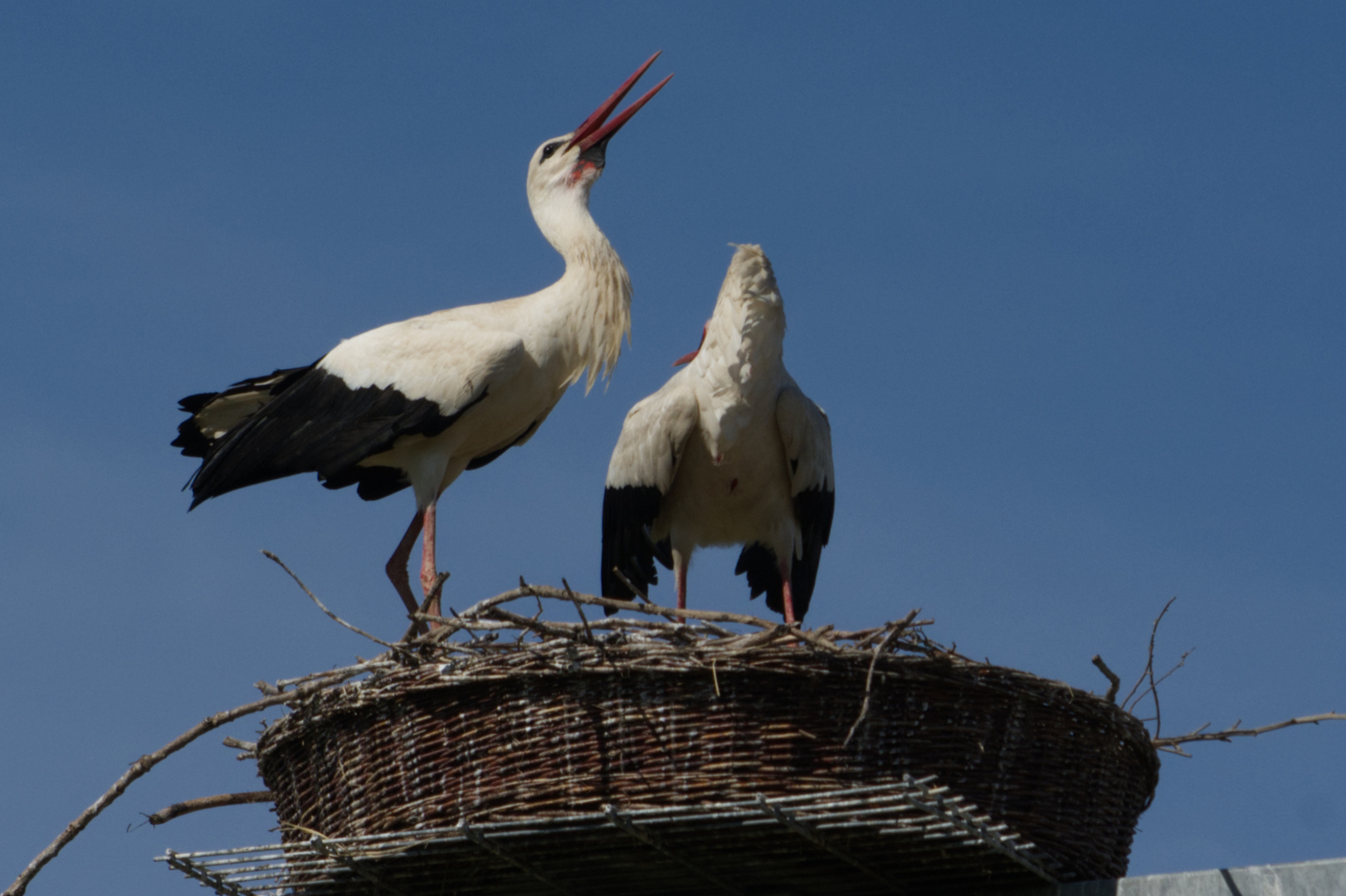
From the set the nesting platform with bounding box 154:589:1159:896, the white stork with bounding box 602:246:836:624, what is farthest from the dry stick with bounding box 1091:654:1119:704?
the white stork with bounding box 602:246:836:624

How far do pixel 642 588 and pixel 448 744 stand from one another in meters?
2.63

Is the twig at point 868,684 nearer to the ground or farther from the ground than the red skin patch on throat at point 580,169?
nearer to the ground

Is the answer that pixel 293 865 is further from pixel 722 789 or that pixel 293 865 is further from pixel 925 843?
pixel 925 843

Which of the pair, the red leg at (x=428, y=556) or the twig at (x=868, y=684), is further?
the red leg at (x=428, y=556)

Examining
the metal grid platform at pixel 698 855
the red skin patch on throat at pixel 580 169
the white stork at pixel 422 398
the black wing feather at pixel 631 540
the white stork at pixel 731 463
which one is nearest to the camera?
the metal grid platform at pixel 698 855

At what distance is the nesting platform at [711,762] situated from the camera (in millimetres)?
4906

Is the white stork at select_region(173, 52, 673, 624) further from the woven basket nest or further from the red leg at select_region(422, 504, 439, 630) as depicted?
the woven basket nest

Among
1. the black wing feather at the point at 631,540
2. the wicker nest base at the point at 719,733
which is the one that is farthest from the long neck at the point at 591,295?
the wicker nest base at the point at 719,733

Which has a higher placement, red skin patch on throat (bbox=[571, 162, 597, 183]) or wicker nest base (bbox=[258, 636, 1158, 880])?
red skin patch on throat (bbox=[571, 162, 597, 183])

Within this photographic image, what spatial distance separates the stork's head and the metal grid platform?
365cm

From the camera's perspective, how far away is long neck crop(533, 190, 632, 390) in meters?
7.55

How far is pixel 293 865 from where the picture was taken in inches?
206

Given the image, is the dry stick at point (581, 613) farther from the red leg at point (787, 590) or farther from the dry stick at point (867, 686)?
the red leg at point (787, 590)

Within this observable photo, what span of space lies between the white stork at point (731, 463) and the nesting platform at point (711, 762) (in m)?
2.11
